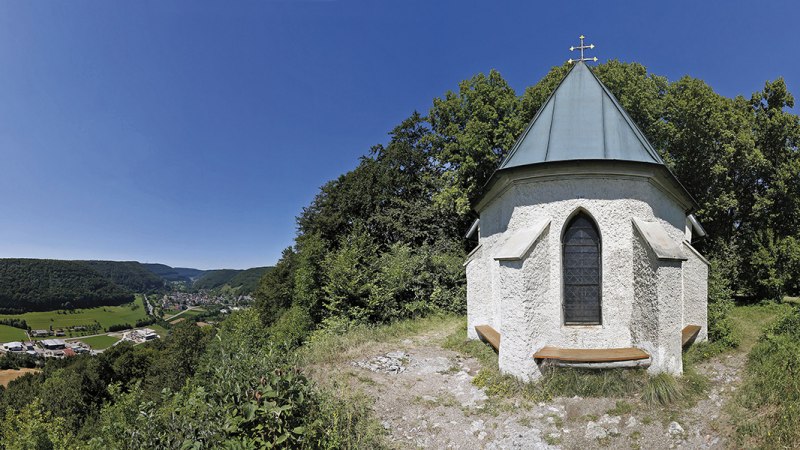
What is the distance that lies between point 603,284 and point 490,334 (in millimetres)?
2958

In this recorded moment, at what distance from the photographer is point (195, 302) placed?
5512 inches

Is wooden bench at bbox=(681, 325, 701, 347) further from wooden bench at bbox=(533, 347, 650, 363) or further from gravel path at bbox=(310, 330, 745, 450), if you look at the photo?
wooden bench at bbox=(533, 347, 650, 363)

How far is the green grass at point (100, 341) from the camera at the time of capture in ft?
237

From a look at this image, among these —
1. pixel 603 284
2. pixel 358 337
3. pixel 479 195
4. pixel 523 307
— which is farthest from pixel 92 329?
pixel 603 284

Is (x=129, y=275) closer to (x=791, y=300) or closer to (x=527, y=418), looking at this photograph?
(x=527, y=418)

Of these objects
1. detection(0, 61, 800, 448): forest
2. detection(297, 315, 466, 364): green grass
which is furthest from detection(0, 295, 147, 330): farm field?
detection(297, 315, 466, 364): green grass

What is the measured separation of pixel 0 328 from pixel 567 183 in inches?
4215

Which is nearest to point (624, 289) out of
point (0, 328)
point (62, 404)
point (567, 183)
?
point (567, 183)

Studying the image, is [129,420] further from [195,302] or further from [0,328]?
[195,302]

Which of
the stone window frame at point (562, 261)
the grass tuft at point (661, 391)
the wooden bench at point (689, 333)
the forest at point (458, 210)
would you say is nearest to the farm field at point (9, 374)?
the forest at point (458, 210)

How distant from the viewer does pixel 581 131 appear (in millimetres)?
8070

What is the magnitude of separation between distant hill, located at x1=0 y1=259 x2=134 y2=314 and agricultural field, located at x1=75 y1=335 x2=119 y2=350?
29419 millimetres

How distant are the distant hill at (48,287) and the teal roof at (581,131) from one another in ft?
419

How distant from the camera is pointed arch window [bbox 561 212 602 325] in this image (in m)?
7.74
